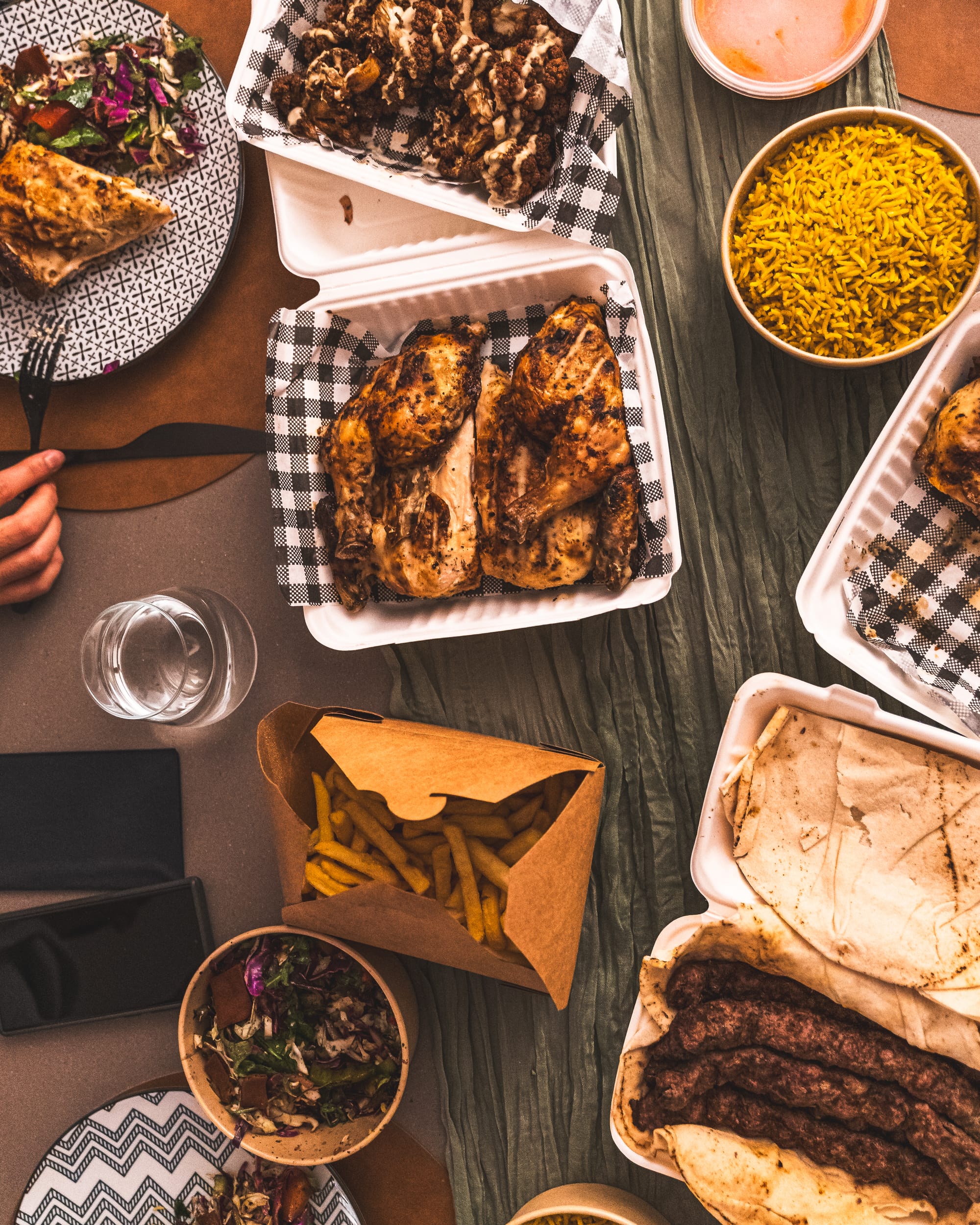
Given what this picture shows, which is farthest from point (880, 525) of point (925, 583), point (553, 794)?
point (553, 794)

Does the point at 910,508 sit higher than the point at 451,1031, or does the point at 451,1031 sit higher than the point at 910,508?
the point at 910,508

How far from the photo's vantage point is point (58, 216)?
191cm

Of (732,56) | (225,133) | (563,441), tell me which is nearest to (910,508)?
(563,441)

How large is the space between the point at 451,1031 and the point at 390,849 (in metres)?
0.62

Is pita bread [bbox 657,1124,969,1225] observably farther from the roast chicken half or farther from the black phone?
the black phone

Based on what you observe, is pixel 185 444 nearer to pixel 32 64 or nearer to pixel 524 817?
pixel 32 64

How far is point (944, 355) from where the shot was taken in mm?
1591

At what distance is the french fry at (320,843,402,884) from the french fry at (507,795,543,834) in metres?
0.25

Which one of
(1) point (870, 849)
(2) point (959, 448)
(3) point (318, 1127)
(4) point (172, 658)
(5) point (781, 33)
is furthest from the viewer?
(4) point (172, 658)

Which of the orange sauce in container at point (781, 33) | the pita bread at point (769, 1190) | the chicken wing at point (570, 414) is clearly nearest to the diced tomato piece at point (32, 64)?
the chicken wing at point (570, 414)

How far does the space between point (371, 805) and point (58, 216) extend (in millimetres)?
1481

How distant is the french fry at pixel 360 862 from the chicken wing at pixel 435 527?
0.53m

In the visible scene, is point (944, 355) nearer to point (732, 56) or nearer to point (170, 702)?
point (732, 56)

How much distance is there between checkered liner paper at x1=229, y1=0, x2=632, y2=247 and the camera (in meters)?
1.62
